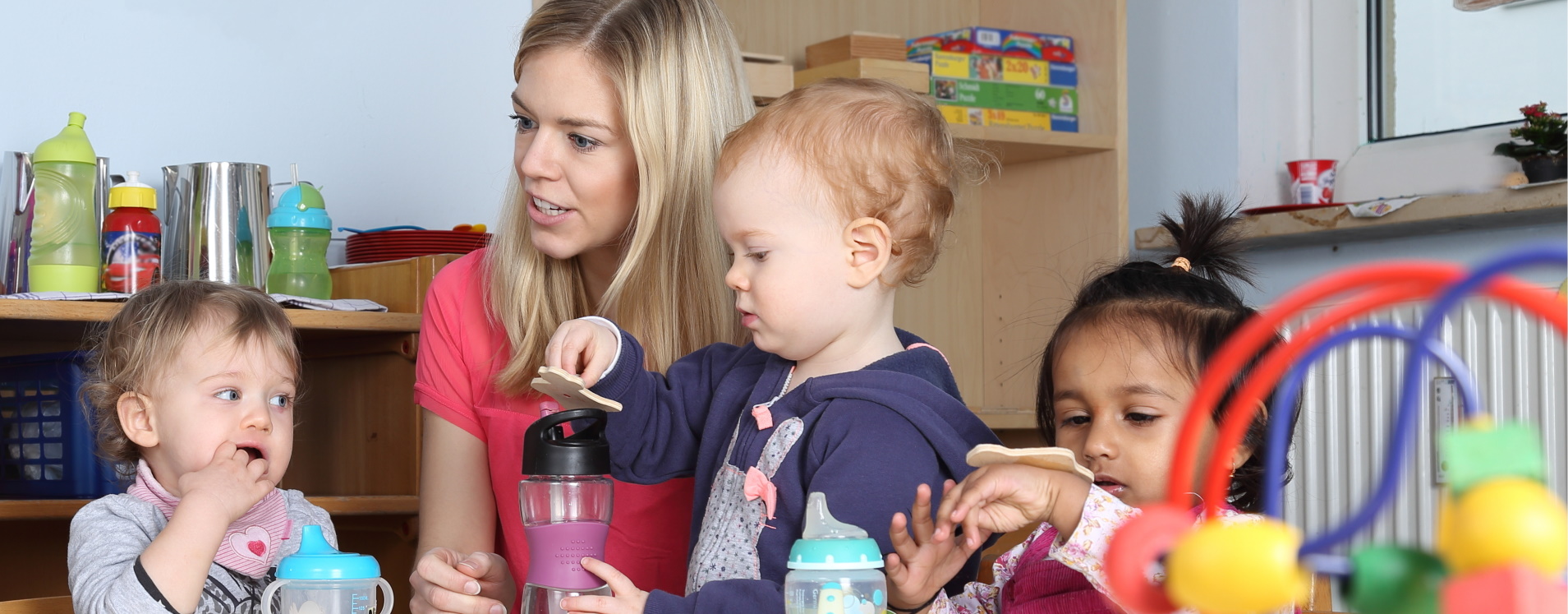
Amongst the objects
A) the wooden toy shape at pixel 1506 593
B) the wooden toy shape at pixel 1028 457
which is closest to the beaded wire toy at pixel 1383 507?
the wooden toy shape at pixel 1506 593

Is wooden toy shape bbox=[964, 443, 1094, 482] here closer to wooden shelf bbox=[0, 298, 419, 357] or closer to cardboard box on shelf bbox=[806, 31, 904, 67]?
wooden shelf bbox=[0, 298, 419, 357]

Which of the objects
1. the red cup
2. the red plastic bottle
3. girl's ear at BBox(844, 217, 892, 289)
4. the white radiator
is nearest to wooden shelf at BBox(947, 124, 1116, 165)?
the red cup

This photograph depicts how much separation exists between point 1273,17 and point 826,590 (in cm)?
234

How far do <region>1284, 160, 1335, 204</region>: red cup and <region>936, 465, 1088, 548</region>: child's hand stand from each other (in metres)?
1.96

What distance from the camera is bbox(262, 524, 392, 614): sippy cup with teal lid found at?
3.16 ft

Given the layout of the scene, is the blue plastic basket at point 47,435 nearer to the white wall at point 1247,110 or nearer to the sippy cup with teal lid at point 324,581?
the sippy cup with teal lid at point 324,581

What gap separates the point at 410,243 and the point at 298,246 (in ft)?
0.53

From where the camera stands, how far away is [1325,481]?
2396 mm

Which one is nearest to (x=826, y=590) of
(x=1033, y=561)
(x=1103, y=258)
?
(x=1033, y=561)

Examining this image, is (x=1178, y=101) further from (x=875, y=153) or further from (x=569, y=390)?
(x=569, y=390)

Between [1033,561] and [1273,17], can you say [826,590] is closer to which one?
[1033,561]

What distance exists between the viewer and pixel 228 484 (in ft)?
4.06

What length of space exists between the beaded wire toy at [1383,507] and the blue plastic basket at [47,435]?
1579 millimetres

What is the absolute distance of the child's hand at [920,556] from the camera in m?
0.84
